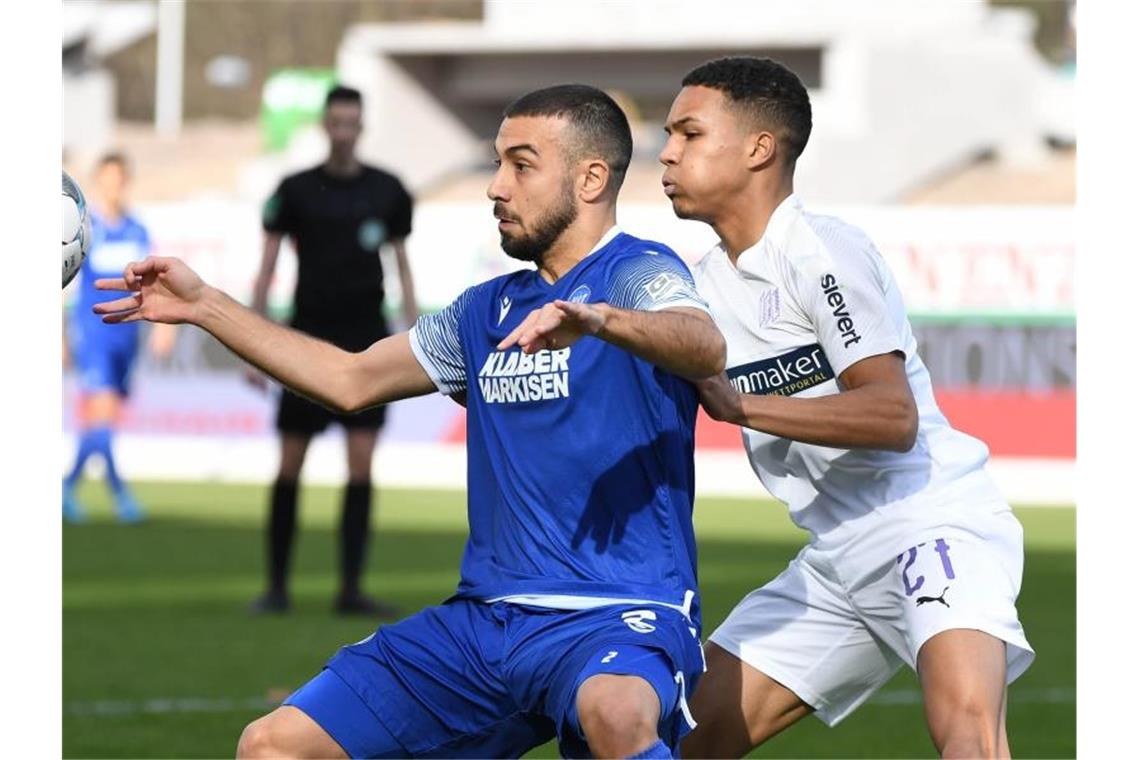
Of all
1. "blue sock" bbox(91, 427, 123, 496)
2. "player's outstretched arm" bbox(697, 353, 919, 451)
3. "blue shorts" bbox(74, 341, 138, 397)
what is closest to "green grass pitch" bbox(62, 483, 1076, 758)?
"blue sock" bbox(91, 427, 123, 496)

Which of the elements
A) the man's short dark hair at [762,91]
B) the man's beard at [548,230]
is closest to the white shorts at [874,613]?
the man's short dark hair at [762,91]

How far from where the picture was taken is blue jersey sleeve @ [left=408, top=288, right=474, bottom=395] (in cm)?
496

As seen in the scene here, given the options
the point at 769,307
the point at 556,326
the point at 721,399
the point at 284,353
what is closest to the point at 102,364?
the point at 284,353

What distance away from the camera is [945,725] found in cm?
471

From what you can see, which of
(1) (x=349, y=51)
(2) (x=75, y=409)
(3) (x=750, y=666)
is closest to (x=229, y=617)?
(3) (x=750, y=666)

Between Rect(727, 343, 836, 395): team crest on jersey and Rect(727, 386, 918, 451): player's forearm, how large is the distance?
10.4 inches

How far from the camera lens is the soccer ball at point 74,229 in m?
4.94

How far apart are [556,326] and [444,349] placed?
3.30 ft

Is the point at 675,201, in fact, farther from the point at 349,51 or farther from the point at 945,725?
the point at 349,51

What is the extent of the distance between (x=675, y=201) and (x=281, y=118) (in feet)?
109

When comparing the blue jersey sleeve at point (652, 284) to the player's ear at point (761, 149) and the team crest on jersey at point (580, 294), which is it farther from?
the player's ear at point (761, 149)

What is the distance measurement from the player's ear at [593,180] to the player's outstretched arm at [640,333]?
0.53 meters

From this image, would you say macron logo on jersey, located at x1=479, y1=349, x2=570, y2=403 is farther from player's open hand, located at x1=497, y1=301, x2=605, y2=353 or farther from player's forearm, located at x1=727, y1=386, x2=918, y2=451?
player's open hand, located at x1=497, y1=301, x2=605, y2=353
